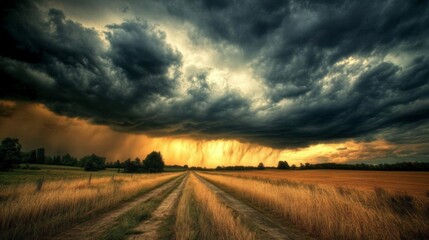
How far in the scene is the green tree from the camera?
5541cm

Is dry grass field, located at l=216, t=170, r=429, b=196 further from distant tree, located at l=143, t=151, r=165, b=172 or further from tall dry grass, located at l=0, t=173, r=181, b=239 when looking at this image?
distant tree, located at l=143, t=151, r=165, b=172

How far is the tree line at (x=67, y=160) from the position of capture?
192 feet

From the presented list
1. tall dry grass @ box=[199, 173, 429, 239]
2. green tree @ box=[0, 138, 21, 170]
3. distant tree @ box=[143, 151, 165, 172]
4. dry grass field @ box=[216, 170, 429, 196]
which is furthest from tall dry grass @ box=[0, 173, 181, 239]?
distant tree @ box=[143, 151, 165, 172]

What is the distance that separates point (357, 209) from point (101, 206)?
13.9 meters

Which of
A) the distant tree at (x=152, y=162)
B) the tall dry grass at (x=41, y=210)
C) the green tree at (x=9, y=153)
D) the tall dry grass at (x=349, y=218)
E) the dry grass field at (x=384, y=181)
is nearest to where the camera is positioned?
the tall dry grass at (x=349, y=218)

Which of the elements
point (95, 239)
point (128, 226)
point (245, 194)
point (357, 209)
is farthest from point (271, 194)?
point (95, 239)

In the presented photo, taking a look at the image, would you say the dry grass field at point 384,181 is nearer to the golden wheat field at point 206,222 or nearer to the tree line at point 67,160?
the golden wheat field at point 206,222

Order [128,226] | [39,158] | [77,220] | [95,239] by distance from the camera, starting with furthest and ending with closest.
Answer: [39,158]
[77,220]
[128,226]
[95,239]

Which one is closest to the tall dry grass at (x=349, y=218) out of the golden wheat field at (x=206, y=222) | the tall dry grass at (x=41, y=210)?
the golden wheat field at (x=206, y=222)

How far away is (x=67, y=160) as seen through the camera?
464ft

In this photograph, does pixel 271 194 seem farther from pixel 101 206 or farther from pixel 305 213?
pixel 101 206

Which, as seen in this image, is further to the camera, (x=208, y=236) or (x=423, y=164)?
(x=423, y=164)

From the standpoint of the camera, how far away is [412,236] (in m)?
6.50

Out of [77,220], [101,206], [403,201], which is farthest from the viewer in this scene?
[403,201]
